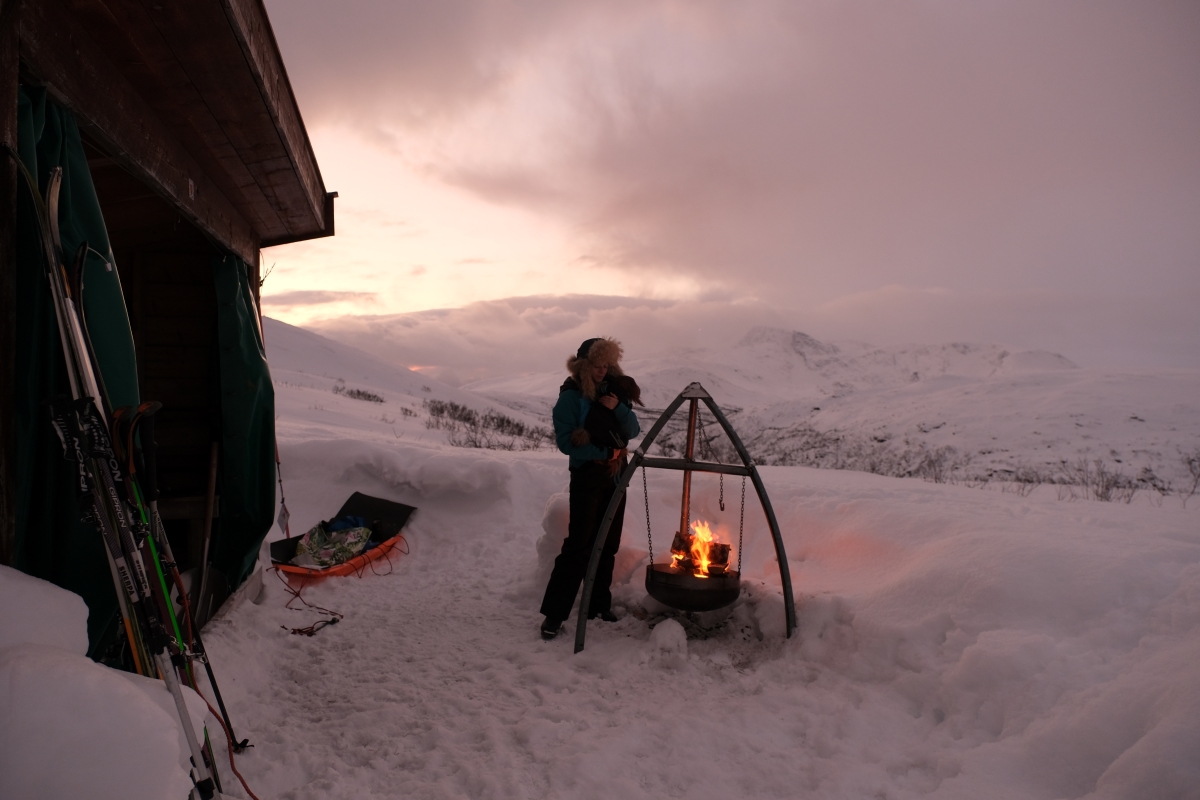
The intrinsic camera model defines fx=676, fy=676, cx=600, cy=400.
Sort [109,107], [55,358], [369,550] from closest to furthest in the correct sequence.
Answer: [55,358] < [109,107] < [369,550]

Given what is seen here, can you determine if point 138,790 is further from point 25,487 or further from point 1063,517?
point 1063,517

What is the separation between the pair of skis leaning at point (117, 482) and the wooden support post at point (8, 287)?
8 cm

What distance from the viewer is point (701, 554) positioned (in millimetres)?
4660

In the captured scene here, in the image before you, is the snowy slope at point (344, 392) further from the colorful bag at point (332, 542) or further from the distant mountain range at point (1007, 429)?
the colorful bag at point (332, 542)

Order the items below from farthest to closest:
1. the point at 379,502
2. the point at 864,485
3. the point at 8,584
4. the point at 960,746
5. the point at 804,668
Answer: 1. the point at 379,502
2. the point at 864,485
3. the point at 804,668
4. the point at 960,746
5. the point at 8,584

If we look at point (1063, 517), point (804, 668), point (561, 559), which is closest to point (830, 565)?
point (804, 668)

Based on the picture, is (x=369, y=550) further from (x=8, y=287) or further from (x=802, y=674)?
(x=8, y=287)

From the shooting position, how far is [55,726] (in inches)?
60.2

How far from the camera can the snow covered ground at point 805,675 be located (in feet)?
9.70

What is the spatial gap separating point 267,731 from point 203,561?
1657 millimetres

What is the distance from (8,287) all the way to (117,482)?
0.87 m

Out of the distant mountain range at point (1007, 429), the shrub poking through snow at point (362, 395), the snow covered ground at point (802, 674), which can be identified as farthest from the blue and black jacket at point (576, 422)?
the shrub poking through snow at point (362, 395)

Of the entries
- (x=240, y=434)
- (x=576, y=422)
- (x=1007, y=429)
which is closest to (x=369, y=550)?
(x=240, y=434)

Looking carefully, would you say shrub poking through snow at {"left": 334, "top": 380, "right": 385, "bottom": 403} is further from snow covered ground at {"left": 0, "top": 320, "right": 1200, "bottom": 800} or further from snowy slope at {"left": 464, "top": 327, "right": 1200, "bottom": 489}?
snow covered ground at {"left": 0, "top": 320, "right": 1200, "bottom": 800}
